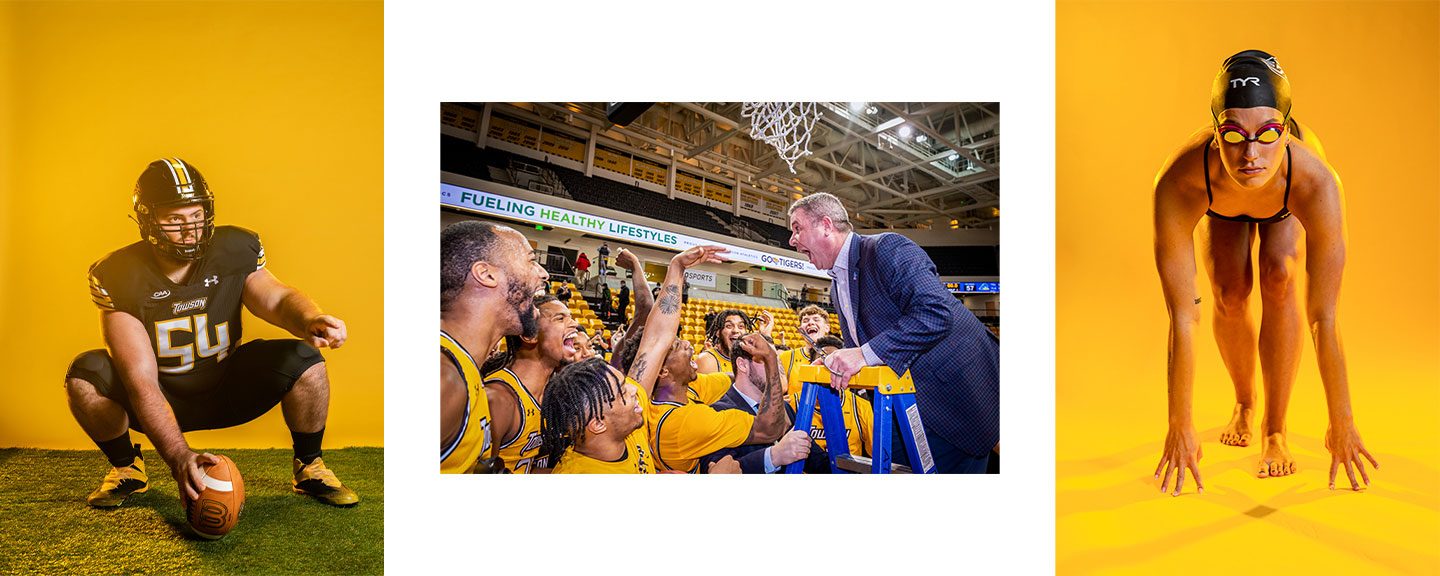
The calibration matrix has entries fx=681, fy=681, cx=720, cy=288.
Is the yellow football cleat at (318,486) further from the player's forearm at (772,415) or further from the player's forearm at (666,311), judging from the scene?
the player's forearm at (772,415)

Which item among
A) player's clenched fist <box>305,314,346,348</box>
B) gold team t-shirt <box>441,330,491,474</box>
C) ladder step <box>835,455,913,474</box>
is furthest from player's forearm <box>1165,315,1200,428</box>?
player's clenched fist <box>305,314,346,348</box>

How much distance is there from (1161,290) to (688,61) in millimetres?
2254

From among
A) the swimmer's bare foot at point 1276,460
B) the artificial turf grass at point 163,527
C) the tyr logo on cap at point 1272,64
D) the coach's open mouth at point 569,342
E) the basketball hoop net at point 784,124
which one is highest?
the tyr logo on cap at point 1272,64

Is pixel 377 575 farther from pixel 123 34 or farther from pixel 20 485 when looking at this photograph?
pixel 123 34

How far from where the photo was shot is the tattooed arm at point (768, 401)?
9.84 ft

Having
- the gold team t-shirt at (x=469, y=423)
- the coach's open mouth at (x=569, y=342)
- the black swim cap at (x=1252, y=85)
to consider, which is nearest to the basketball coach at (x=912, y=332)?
the coach's open mouth at (x=569, y=342)

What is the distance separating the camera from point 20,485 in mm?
2963

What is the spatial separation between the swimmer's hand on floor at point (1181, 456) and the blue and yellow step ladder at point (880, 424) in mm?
957

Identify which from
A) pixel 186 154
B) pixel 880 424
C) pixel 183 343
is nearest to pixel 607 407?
pixel 880 424

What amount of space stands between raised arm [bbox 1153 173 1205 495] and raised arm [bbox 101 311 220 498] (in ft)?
13.3

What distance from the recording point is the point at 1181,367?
2844 millimetres

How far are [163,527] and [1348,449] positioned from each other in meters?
4.90

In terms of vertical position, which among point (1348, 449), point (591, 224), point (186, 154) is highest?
point (186, 154)

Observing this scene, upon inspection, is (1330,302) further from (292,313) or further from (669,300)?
(292,313)
